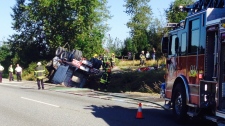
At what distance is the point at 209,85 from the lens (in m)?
9.19

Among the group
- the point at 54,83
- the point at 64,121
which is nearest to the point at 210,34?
the point at 64,121

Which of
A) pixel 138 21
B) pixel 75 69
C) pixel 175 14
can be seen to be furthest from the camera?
pixel 138 21

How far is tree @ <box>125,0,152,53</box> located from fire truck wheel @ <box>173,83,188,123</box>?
37.3m

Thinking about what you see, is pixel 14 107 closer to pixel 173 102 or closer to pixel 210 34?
pixel 173 102

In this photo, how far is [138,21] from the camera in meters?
54.7

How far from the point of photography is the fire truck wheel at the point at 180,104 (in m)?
10.7

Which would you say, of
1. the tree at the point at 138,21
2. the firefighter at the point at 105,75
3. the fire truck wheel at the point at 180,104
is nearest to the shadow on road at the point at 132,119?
the fire truck wheel at the point at 180,104

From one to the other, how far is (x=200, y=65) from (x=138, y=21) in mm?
45432

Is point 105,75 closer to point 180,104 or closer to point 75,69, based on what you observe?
point 75,69

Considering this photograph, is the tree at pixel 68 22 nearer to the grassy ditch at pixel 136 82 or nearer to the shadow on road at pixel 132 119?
the grassy ditch at pixel 136 82

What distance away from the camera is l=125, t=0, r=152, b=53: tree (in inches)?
1992

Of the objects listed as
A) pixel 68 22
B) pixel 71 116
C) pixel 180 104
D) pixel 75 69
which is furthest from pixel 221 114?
pixel 68 22

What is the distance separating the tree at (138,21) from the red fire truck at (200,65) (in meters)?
37.2

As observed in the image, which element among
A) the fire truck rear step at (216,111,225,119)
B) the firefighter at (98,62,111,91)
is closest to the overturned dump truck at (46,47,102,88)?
the firefighter at (98,62,111,91)
